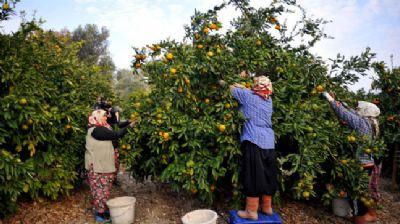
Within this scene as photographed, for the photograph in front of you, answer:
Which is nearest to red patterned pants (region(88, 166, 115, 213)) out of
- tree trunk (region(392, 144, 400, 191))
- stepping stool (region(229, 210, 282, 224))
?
stepping stool (region(229, 210, 282, 224))

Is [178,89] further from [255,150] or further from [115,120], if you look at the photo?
[115,120]

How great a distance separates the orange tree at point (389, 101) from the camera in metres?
5.19

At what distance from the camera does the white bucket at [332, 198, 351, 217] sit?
419 cm

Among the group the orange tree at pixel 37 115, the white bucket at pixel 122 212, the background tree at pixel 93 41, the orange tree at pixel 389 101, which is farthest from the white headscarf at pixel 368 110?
the background tree at pixel 93 41

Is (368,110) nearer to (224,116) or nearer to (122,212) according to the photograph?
(224,116)

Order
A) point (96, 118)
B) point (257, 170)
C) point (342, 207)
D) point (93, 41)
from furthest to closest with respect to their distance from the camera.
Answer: point (93, 41) < point (342, 207) < point (96, 118) < point (257, 170)

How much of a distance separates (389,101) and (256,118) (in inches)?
143

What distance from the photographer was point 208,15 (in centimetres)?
395

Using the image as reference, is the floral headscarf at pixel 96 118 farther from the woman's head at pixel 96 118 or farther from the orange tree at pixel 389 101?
the orange tree at pixel 389 101

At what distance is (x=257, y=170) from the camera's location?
3295mm

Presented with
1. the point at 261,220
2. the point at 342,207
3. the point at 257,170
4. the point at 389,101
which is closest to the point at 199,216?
the point at 261,220

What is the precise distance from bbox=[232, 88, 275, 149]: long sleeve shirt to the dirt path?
1.33 metres

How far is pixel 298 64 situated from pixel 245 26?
3.27ft

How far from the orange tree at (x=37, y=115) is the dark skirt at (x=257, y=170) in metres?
2.27
